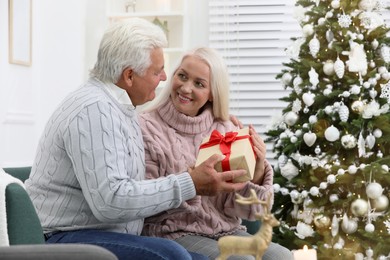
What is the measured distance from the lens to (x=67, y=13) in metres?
5.78

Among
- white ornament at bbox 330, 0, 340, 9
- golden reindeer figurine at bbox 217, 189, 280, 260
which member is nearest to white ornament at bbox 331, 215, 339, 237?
white ornament at bbox 330, 0, 340, 9

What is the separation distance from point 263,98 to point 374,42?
141 cm

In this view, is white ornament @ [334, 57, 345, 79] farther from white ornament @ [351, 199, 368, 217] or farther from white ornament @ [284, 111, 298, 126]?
white ornament @ [351, 199, 368, 217]

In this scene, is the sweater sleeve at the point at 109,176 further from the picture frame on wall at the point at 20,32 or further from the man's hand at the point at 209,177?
the picture frame on wall at the point at 20,32

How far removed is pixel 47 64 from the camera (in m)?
5.54

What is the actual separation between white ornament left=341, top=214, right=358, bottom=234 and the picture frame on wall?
225cm

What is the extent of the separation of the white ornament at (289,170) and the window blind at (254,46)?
1242 mm

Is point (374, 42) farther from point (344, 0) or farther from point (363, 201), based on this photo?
point (363, 201)

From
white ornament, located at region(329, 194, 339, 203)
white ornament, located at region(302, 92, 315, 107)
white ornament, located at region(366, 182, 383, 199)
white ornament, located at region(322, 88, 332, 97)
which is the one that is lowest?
white ornament, located at region(329, 194, 339, 203)

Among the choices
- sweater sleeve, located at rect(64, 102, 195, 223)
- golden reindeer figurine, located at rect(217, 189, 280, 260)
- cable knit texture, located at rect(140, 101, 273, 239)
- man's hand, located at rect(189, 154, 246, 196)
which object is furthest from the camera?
cable knit texture, located at rect(140, 101, 273, 239)

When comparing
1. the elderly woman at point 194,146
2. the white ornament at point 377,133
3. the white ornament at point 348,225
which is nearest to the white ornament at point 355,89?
the white ornament at point 377,133

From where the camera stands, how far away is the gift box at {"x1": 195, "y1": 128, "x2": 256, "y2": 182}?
2751mm

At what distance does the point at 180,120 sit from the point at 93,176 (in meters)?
0.79

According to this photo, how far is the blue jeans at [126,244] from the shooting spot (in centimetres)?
249
